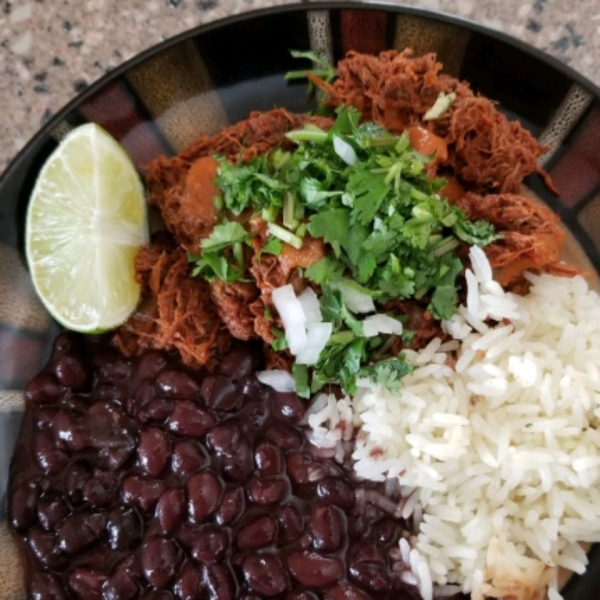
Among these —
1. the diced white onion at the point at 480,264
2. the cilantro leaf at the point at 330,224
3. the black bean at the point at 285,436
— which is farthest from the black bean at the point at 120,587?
the diced white onion at the point at 480,264

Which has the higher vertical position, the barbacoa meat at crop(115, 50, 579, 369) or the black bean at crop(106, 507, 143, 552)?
the barbacoa meat at crop(115, 50, 579, 369)

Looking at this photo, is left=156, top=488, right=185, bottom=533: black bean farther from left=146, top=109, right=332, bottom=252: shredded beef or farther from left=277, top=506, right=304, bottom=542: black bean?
left=146, top=109, right=332, bottom=252: shredded beef

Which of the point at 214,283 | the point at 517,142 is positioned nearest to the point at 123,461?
the point at 214,283

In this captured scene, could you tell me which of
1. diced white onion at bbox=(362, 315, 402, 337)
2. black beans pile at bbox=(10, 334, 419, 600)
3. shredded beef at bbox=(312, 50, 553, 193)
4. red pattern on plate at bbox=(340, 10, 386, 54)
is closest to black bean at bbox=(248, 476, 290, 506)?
black beans pile at bbox=(10, 334, 419, 600)

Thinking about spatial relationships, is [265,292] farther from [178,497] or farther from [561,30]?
[561,30]

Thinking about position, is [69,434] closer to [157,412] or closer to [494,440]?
[157,412]
